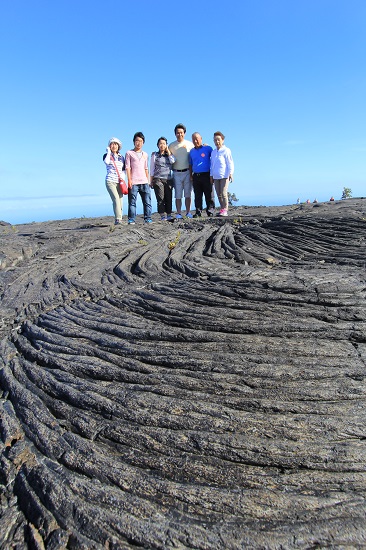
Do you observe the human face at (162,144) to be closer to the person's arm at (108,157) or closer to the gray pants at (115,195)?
the person's arm at (108,157)

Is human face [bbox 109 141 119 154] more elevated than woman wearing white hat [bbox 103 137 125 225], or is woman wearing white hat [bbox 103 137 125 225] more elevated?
human face [bbox 109 141 119 154]

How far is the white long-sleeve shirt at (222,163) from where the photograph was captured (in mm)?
14723

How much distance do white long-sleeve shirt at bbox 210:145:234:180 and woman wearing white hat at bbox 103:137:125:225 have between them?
323 centimetres

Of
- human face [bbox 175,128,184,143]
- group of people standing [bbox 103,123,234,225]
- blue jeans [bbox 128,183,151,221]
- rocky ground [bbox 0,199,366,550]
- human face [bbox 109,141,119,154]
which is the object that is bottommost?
rocky ground [bbox 0,199,366,550]

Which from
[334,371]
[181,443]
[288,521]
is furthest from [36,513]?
[334,371]

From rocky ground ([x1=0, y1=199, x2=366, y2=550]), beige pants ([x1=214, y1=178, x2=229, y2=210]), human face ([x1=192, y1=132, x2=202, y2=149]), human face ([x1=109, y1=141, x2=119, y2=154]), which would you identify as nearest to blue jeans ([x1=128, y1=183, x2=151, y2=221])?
human face ([x1=109, y1=141, x2=119, y2=154])

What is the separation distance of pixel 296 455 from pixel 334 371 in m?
1.39

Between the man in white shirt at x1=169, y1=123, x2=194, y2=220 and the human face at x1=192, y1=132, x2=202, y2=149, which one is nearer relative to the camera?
the human face at x1=192, y1=132, x2=202, y2=149

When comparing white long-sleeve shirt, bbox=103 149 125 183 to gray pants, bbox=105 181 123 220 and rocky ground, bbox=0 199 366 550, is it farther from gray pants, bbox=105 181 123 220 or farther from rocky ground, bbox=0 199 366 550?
rocky ground, bbox=0 199 366 550

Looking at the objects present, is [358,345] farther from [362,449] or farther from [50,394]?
[50,394]

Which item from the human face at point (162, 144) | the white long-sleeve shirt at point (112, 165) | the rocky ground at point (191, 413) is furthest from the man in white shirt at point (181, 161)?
the rocky ground at point (191, 413)

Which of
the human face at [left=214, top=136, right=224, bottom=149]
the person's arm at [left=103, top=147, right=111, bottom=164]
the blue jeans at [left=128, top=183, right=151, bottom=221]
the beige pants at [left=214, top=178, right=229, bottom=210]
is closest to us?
the person's arm at [left=103, top=147, right=111, bottom=164]

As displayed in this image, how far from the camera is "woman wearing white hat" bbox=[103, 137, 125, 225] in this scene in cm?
1436

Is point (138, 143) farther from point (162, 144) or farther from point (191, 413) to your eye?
point (191, 413)
